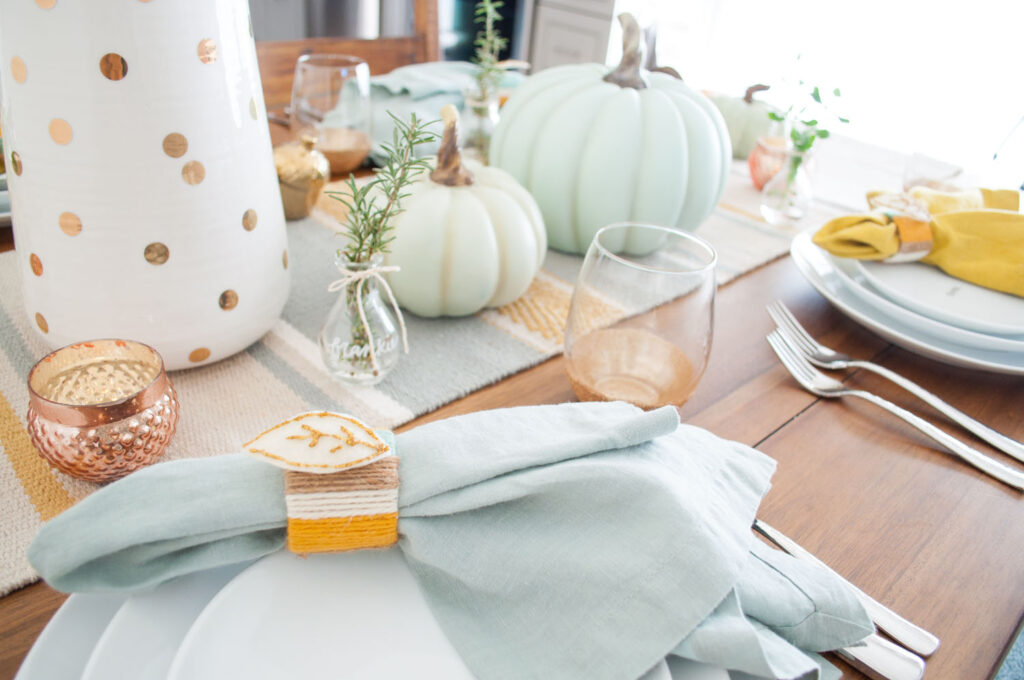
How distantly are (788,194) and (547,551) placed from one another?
0.74m

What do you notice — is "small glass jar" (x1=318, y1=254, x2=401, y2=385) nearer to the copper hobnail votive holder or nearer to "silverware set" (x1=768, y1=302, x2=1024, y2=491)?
the copper hobnail votive holder

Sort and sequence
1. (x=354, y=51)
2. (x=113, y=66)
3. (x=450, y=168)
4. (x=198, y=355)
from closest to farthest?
(x=113, y=66) → (x=198, y=355) → (x=450, y=168) → (x=354, y=51)

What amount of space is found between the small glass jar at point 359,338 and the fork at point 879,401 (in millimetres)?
335

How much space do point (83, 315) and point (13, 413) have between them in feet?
0.25

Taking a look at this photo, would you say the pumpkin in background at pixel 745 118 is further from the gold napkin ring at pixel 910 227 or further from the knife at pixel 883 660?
the knife at pixel 883 660

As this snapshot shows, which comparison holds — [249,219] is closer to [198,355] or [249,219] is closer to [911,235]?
[198,355]

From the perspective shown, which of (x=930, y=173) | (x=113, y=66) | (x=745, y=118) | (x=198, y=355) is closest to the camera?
(x=113, y=66)

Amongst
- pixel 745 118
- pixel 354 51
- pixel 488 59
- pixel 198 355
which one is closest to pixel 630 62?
pixel 488 59

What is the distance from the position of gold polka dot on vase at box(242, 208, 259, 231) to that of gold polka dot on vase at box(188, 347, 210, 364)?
92mm

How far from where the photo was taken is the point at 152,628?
0.28 m

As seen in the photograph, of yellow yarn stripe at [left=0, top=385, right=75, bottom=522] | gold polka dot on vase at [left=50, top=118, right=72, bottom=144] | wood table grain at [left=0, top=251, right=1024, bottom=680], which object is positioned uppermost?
gold polka dot on vase at [left=50, top=118, right=72, bottom=144]

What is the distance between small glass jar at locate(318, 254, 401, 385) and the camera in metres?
0.49

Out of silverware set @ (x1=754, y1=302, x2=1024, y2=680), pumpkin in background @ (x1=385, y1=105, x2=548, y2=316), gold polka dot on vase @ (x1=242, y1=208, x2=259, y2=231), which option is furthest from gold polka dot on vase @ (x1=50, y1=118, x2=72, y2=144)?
silverware set @ (x1=754, y1=302, x2=1024, y2=680)

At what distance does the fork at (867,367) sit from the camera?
20.4 inches
